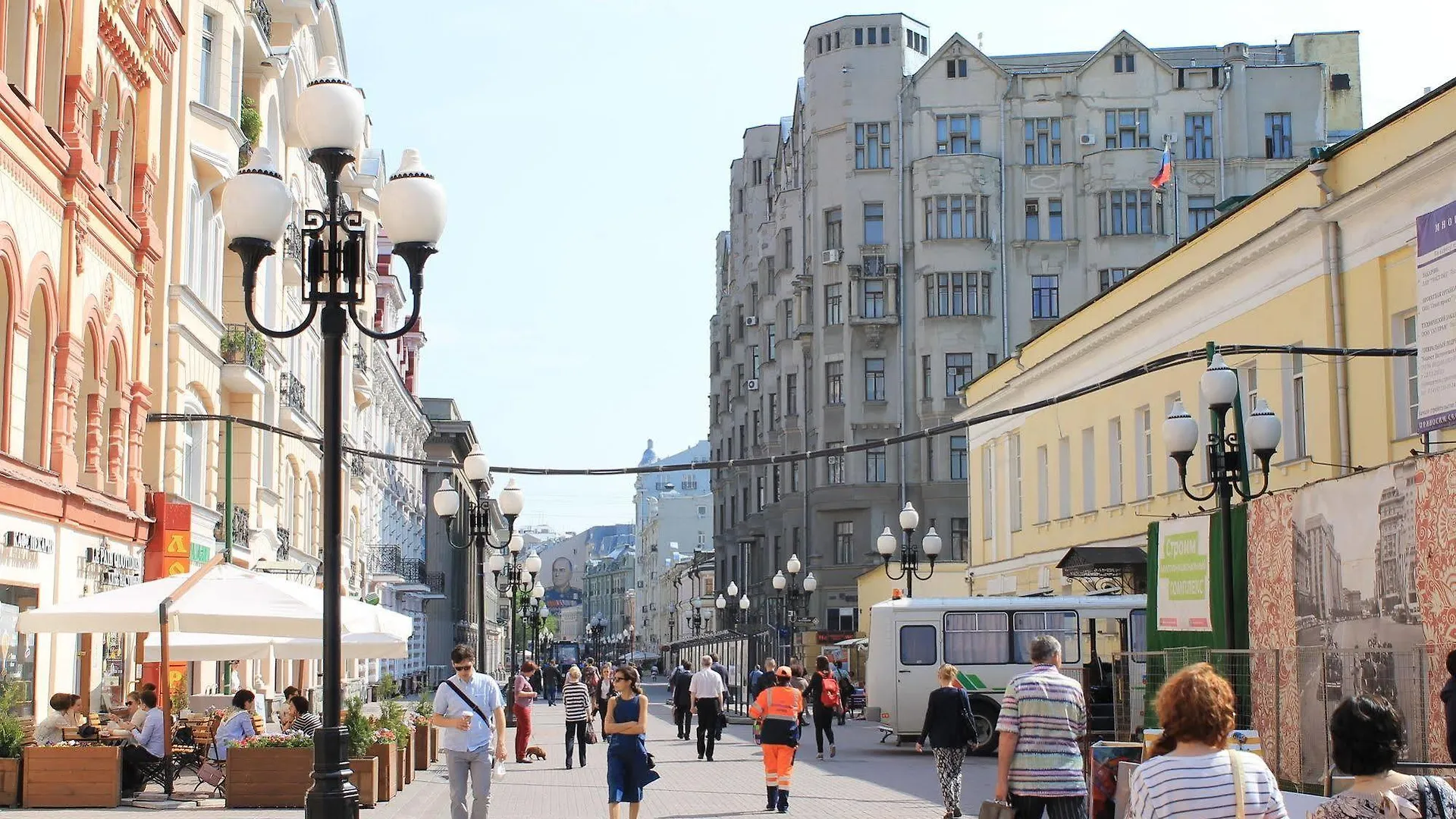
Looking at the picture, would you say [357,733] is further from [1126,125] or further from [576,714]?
[1126,125]

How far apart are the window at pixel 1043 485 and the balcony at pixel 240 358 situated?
17.2 metres

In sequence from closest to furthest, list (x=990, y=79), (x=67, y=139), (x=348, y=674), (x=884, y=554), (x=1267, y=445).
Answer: (x=1267, y=445) → (x=67, y=139) → (x=884, y=554) → (x=348, y=674) → (x=990, y=79)

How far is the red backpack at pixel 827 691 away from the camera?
2803cm

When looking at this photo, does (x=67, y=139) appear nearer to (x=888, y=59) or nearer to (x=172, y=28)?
(x=172, y=28)

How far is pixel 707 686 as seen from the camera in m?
28.1

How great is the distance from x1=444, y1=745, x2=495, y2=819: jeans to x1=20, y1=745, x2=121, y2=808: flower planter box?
18.8 feet

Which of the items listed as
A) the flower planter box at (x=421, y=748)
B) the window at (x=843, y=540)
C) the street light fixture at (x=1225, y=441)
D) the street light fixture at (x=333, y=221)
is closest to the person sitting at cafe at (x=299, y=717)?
the flower planter box at (x=421, y=748)

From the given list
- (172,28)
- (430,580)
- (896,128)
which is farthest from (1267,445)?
(430,580)

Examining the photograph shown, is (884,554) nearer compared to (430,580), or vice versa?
(884,554)

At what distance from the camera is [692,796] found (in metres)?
20.8

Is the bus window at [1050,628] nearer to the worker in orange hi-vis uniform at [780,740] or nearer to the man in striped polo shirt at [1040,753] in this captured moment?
the worker in orange hi-vis uniform at [780,740]

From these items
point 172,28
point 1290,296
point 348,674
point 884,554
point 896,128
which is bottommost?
point 348,674

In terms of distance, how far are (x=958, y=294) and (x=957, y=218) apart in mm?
2814

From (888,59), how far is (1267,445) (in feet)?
159
